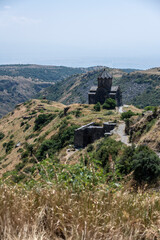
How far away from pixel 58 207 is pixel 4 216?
0.91m

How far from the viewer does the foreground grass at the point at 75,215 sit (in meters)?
4.04

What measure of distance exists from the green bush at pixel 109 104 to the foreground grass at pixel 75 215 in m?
43.7

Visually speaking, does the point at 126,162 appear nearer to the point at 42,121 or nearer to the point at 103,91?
the point at 103,91

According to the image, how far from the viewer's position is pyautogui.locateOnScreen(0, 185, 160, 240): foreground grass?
404 cm

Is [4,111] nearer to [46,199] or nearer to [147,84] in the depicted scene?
[147,84]

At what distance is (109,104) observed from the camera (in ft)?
159

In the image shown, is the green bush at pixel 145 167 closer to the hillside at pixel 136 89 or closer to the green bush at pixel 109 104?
the green bush at pixel 109 104

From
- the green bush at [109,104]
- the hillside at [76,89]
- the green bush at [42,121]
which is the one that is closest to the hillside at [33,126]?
the green bush at [42,121]

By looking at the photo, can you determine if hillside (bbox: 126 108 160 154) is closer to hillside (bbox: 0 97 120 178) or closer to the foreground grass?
hillside (bbox: 0 97 120 178)

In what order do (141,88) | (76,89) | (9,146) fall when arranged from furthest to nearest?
(76,89) < (141,88) < (9,146)

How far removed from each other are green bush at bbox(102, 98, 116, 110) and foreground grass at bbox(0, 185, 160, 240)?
43.7 m

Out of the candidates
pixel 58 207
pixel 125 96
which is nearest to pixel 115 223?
pixel 58 207

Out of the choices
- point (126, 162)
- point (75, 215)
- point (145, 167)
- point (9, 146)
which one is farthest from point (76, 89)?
point (75, 215)

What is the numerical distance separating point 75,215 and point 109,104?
4477 cm
